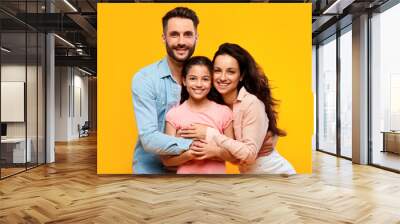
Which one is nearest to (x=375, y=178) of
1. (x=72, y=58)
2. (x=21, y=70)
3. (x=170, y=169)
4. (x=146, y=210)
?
(x=170, y=169)

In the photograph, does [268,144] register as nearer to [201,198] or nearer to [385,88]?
[201,198]

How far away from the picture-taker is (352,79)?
9523 millimetres

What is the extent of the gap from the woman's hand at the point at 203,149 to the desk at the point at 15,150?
3.36 m

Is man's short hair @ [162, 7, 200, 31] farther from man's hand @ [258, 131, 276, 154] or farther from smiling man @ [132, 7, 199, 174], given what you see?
man's hand @ [258, 131, 276, 154]

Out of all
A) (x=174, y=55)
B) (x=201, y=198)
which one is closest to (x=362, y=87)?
(x=174, y=55)

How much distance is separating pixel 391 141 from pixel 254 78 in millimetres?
3259

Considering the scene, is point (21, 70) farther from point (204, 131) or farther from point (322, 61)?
point (322, 61)

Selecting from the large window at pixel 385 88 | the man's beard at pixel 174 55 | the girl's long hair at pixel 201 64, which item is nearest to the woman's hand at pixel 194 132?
the girl's long hair at pixel 201 64

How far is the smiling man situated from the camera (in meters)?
6.95

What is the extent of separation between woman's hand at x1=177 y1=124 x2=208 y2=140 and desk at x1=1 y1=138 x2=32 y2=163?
3.17 m

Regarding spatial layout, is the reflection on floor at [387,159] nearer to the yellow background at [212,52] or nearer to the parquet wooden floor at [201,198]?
the parquet wooden floor at [201,198]

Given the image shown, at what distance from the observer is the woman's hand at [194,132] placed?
6922mm

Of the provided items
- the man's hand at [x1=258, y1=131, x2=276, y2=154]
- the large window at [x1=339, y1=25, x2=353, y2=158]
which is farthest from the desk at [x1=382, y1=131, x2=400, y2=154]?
the man's hand at [x1=258, y1=131, x2=276, y2=154]

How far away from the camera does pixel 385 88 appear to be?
8516 mm
